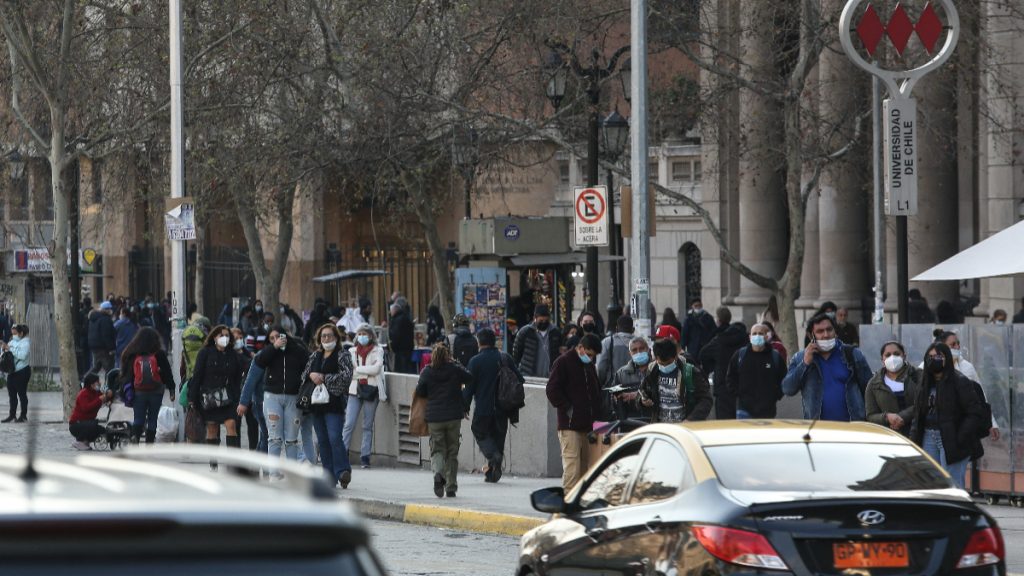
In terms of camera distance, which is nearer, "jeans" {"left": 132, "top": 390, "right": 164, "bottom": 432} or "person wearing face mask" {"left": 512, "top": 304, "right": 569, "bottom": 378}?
"jeans" {"left": 132, "top": 390, "right": 164, "bottom": 432}

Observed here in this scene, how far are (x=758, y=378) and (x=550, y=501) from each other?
832 cm

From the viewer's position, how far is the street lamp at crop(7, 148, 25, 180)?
118 ft

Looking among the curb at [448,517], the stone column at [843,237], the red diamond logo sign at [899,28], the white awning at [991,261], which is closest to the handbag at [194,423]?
the curb at [448,517]

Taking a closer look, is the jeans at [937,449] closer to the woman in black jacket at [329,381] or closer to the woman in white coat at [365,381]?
the woman in black jacket at [329,381]

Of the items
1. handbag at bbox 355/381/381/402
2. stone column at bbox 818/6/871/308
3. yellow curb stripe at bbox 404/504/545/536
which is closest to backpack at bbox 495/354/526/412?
yellow curb stripe at bbox 404/504/545/536

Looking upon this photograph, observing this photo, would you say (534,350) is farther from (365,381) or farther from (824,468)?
(824,468)

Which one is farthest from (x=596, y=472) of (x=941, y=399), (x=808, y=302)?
(x=808, y=302)

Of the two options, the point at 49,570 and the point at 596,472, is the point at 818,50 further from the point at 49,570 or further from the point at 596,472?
the point at 49,570

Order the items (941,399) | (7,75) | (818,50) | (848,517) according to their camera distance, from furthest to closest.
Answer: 1. (7,75)
2. (818,50)
3. (941,399)
4. (848,517)

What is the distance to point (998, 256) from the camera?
57.7ft

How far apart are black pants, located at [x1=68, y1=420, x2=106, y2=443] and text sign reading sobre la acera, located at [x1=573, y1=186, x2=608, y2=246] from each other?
24.5 feet

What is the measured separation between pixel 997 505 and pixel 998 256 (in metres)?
2.45

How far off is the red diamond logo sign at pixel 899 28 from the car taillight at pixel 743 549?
11.0 metres

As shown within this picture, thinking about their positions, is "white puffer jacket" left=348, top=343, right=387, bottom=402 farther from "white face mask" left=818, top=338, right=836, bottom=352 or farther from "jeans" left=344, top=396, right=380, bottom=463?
"white face mask" left=818, top=338, right=836, bottom=352
